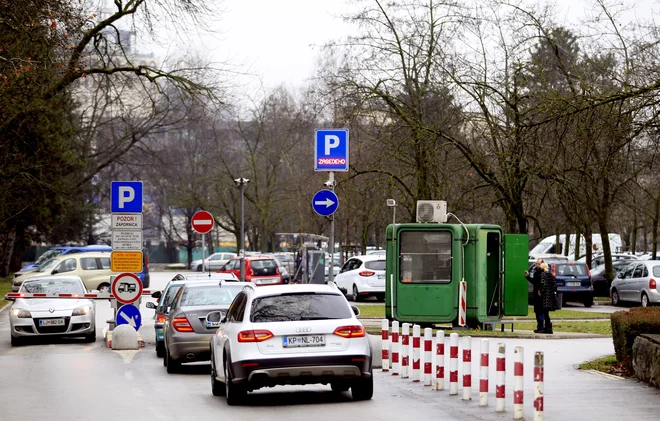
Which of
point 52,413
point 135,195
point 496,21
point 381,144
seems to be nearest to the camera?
point 52,413

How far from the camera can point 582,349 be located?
21469 millimetres

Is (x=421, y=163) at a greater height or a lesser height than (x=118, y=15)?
lesser

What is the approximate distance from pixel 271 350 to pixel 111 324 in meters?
13.6

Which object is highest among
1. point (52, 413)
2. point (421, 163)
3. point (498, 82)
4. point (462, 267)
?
point (498, 82)

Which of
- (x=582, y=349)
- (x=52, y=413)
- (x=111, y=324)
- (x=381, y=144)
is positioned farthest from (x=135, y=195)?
(x=381, y=144)

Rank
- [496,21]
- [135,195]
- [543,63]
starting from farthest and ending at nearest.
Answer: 1. [496,21]
2. [543,63]
3. [135,195]

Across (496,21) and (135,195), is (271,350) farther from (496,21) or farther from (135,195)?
(496,21)

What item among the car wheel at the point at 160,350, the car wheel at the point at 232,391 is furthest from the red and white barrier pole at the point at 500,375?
the car wheel at the point at 160,350

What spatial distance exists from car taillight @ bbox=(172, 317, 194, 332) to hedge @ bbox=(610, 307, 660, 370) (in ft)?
20.6

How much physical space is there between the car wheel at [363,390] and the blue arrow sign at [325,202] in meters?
9.33

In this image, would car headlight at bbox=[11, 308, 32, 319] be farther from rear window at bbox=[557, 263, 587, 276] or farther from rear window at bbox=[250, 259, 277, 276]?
rear window at bbox=[250, 259, 277, 276]

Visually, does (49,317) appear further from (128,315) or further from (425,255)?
(425,255)

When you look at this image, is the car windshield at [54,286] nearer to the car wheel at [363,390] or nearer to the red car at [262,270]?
the car wheel at [363,390]

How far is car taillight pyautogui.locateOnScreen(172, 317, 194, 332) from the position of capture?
17281mm
